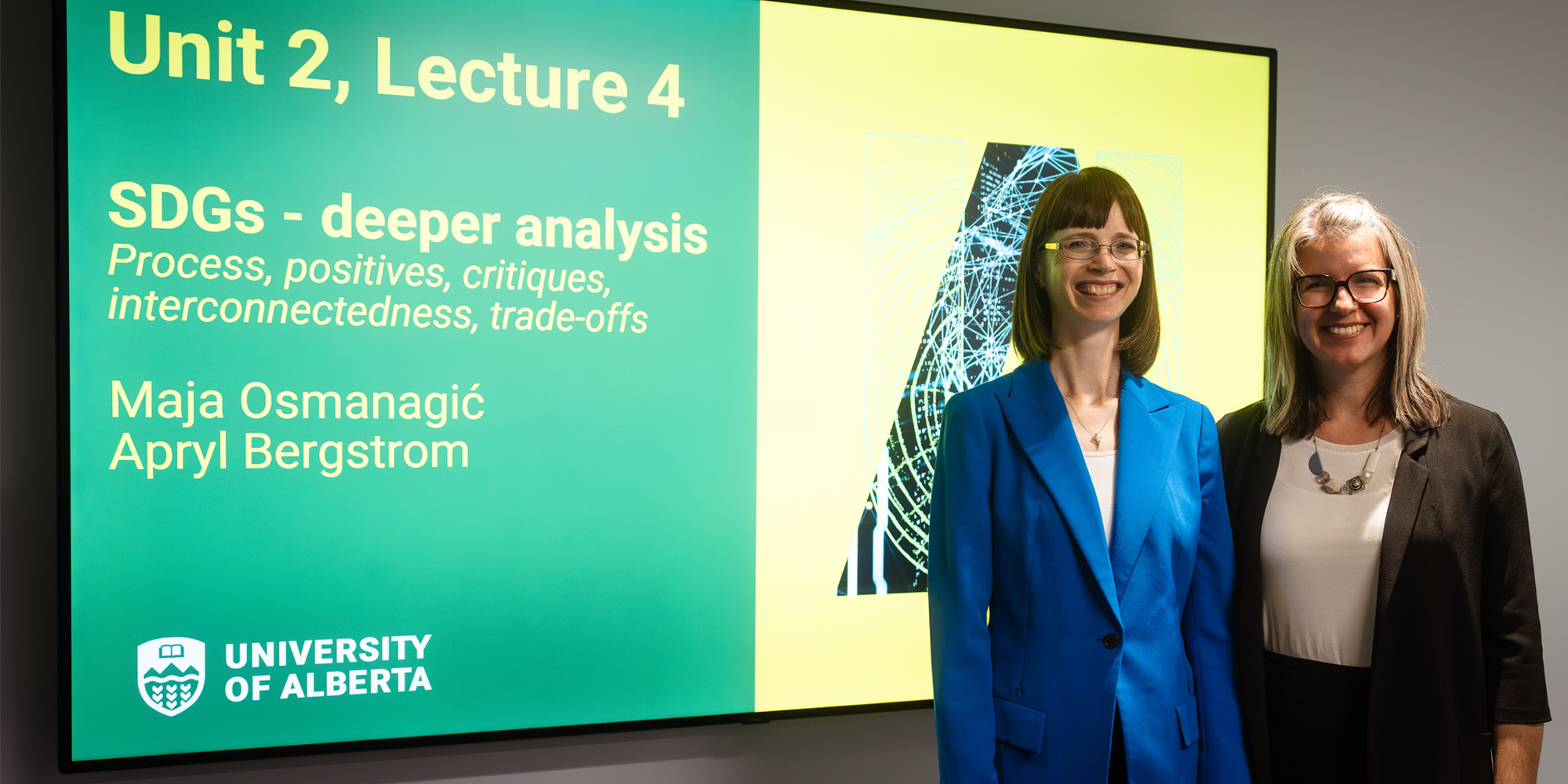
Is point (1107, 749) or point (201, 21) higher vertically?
point (201, 21)

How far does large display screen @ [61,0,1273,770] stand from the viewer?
70.6 inches

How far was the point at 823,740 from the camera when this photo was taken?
7.15 ft

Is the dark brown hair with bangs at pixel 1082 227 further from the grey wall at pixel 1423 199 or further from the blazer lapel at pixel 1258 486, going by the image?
the grey wall at pixel 1423 199

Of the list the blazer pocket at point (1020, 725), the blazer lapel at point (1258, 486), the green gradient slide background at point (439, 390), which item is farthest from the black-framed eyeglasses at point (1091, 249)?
the green gradient slide background at point (439, 390)

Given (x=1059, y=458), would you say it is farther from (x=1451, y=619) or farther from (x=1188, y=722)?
(x=1451, y=619)

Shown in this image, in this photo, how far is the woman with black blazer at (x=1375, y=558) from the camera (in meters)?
1.36

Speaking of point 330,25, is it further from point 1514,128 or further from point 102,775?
point 1514,128

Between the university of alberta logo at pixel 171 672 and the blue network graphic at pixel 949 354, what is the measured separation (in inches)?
55.8

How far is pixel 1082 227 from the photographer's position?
1.39 metres

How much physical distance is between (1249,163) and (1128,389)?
127cm

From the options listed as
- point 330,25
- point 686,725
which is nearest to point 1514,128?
point 686,725

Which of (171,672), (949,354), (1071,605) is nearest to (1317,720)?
(1071,605)

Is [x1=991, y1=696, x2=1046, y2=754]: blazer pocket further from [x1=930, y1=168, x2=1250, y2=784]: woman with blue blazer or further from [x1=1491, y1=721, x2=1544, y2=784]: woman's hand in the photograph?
[x1=1491, y1=721, x2=1544, y2=784]: woman's hand

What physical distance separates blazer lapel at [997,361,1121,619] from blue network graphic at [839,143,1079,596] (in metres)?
0.71
